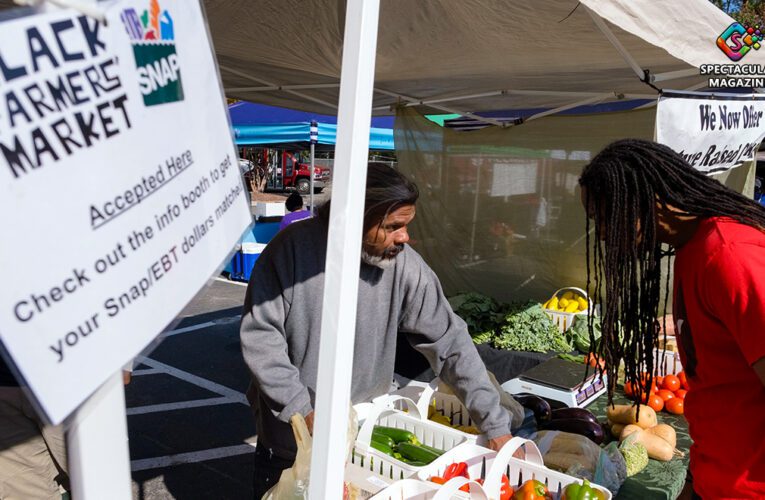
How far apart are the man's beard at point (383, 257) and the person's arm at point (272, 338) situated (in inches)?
11.2

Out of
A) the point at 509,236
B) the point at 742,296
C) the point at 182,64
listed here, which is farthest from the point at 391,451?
the point at 509,236

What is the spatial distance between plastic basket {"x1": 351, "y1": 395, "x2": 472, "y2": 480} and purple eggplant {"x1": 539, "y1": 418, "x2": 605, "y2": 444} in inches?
27.9

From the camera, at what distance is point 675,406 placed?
3.01 meters

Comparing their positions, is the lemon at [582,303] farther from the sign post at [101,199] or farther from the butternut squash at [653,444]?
the sign post at [101,199]

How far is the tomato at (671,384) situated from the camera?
316 centimetres

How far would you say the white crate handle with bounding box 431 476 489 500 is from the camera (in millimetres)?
1621

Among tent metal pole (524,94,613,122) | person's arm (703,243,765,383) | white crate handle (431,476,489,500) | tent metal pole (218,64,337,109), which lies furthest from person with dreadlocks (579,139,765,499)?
tent metal pole (524,94,613,122)

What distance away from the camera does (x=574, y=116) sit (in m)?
5.86

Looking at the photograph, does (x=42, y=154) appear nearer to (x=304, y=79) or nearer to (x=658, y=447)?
(x=658, y=447)

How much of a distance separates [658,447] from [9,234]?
266 cm

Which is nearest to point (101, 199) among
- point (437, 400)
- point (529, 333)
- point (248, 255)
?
point (437, 400)

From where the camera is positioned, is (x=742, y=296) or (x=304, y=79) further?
(x=304, y=79)

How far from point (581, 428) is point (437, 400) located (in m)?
0.69

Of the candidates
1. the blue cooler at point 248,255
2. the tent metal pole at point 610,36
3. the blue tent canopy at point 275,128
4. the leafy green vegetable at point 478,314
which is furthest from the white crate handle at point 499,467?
the blue cooler at point 248,255
